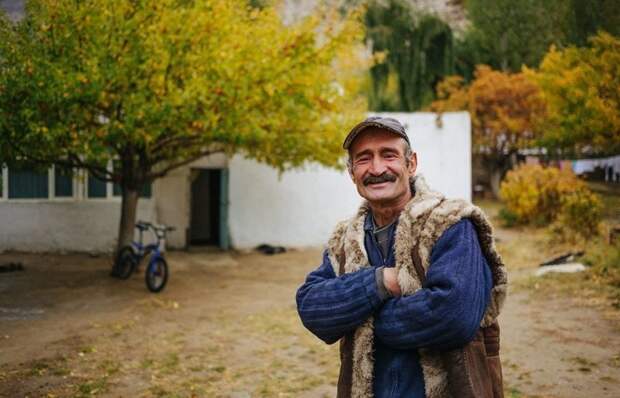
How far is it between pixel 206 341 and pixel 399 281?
5.28 metres

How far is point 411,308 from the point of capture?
183cm

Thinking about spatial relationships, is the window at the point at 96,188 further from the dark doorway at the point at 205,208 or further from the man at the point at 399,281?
the man at the point at 399,281

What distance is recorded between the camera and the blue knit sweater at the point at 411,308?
178cm

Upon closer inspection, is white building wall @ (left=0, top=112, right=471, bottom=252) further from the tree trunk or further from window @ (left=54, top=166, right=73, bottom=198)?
the tree trunk

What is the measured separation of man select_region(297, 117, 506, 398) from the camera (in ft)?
5.94

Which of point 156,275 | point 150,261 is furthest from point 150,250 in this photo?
point 156,275

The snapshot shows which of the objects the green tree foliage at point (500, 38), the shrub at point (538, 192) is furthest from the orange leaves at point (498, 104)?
the shrub at point (538, 192)

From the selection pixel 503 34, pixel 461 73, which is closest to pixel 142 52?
pixel 503 34

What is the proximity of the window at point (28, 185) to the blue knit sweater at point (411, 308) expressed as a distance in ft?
38.7

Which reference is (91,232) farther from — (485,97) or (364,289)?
(485,97)

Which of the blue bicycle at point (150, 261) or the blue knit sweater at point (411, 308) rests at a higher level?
the blue knit sweater at point (411, 308)

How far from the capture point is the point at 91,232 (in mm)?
13234

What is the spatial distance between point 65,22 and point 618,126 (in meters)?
7.90

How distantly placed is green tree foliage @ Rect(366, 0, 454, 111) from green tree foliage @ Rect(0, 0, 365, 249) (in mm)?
14588
